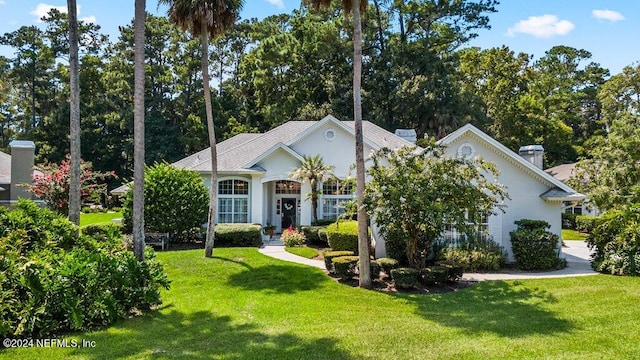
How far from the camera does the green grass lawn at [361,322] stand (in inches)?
306

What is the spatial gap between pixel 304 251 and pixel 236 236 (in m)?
3.31

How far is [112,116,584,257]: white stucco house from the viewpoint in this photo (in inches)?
701

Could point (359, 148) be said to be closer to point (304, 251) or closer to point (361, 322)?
point (361, 322)

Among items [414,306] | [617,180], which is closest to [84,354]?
[414,306]

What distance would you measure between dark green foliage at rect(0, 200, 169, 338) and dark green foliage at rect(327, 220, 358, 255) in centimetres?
804

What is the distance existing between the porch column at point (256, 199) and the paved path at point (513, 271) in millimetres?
1576

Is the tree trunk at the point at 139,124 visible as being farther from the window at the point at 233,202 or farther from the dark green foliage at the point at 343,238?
the window at the point at 233,202

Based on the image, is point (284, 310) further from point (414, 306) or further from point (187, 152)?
point (187, 152)

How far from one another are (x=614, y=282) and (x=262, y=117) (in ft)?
118

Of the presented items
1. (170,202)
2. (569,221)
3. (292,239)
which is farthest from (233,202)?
(569,221)

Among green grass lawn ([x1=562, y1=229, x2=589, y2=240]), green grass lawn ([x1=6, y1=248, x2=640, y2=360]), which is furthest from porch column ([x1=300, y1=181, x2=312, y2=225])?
green grass lawn ([x1=562, y1=229, x2=589, y2=240])

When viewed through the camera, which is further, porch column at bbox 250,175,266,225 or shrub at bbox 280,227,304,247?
porch column at bbox 250,175,266,225

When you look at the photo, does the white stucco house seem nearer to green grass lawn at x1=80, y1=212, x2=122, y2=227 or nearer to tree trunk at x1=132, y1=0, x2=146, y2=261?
green grass lawn at x1=80, y1=212, x2=122, y2=227

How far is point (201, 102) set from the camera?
46375mm
